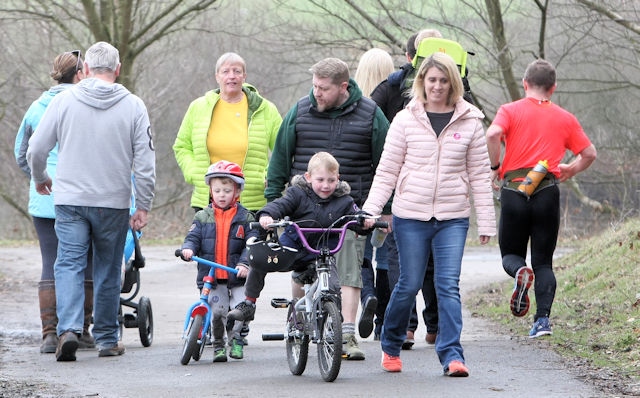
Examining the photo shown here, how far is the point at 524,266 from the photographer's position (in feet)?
30.2

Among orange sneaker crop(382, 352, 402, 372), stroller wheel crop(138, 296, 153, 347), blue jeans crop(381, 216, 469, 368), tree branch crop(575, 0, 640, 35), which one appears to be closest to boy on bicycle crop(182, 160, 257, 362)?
stroller wheel crop(138, 296, 153, 347)

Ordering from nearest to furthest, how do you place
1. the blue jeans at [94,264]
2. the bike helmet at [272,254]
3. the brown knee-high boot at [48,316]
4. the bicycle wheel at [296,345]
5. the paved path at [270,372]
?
the paved path at [270,372]
the bicycle wheel at [296,345]
the bike helmet at [272,254]
the blue jeans at [94,264]
the brown knee-high boot at [48,316]

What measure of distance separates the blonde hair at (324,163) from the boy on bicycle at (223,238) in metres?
0.88

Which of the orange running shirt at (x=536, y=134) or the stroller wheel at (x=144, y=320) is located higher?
the orange running shirt at (x=536, y=134)

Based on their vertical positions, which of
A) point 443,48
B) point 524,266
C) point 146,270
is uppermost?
point 443,48

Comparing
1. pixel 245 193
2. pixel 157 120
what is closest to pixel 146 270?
pixel 245 193

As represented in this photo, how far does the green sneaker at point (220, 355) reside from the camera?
27.3 feet

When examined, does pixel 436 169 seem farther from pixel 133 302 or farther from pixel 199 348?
pixel 133 302

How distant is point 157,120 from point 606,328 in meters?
25.5

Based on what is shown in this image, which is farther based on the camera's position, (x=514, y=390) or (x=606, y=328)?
(x=606, y=328)

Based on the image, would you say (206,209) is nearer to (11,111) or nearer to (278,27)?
(278,27)

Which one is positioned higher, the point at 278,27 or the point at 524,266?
the point at 278,27

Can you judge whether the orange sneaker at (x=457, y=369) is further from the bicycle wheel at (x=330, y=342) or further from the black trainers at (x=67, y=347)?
the black trainers at (x=67, y=347)

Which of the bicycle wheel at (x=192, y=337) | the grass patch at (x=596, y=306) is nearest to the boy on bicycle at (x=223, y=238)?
the bicycle wheel at (x=192, y=337)
